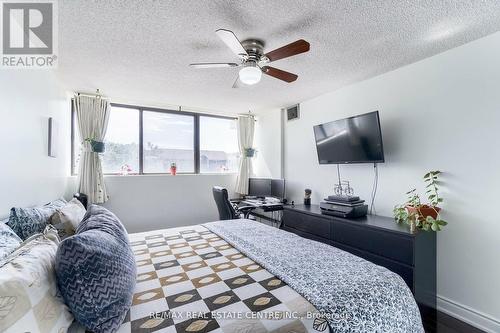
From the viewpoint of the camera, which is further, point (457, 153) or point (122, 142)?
point (122, 142)

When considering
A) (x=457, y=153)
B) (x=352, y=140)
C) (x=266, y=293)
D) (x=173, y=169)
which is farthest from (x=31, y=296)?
(x=173, y=169)

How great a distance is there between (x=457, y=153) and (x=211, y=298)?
7.83ft

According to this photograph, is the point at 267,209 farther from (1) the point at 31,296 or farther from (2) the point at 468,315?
(1) the point at 31,296

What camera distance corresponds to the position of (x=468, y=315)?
192 centimetres

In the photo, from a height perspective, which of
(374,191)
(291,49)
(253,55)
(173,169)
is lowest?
(374,191)

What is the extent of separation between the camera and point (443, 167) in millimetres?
2109

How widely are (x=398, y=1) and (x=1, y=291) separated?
2.43 meters

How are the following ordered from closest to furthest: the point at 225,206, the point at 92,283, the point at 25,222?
the point at 92,283
the point at 25,222
the point at 225,206

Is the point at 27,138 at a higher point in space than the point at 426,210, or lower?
higher

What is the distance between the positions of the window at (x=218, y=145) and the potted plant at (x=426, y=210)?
3246 millimetres

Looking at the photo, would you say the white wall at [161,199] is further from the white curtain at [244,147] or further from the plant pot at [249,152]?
the plant pot at [249,152]

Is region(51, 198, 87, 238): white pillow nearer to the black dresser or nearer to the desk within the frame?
the desk

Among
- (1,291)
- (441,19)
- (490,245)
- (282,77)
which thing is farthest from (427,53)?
(1,291)

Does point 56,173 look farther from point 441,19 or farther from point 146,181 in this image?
point 441,19
